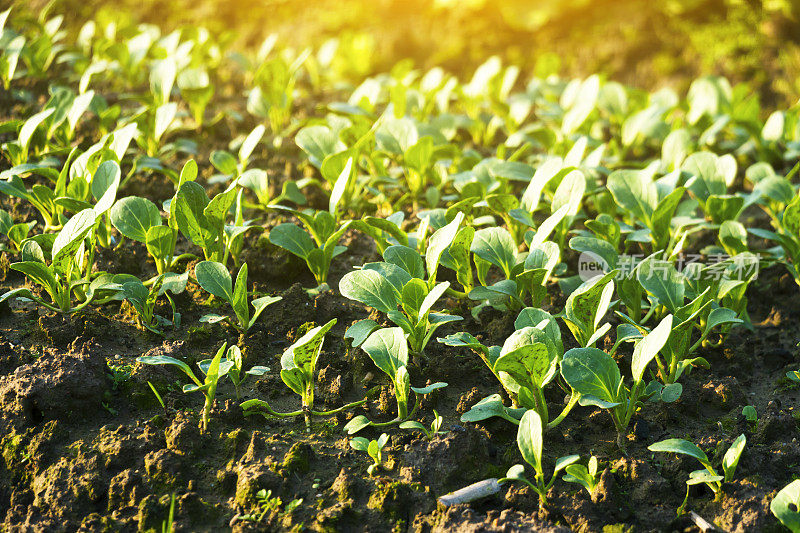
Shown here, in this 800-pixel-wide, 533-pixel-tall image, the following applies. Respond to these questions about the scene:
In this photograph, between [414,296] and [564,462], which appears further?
[414,296]

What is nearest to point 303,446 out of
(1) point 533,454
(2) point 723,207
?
(1) point 533,454

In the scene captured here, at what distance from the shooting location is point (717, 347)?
225cm

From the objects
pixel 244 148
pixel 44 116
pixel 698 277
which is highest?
pixel 44 116

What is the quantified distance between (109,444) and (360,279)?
0.78m

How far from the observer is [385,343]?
1.86 meters

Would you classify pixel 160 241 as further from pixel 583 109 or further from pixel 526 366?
pixel 583 109

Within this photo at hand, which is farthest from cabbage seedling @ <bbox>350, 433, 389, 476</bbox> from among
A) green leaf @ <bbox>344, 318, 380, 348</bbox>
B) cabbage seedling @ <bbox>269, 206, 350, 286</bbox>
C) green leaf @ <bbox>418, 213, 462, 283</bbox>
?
cabbage seedling @ <bbox>269, 206, 350, 286</bbox>

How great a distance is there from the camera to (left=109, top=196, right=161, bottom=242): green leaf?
2.25 metres

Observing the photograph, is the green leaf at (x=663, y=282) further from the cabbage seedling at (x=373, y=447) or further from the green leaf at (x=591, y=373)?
Result: the cabbage seedling at (x=373, y=447)

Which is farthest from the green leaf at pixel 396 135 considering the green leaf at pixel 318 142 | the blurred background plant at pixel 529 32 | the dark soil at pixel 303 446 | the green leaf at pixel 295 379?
the blurred background plant at pixel 529 32

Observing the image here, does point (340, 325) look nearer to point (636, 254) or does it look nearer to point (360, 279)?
point (360, 279)

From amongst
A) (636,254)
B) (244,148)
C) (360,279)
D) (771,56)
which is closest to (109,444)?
(360,279)

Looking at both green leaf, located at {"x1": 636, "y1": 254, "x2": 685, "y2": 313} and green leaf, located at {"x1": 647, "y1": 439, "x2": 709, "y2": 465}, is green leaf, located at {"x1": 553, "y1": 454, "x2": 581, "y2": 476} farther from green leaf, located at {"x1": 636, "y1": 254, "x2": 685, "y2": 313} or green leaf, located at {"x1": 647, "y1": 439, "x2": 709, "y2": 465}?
green leaf, located at {"x1": 636, "y1": 254, "x2": 685, "y2": 313}

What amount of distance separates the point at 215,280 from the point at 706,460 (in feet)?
4.67
